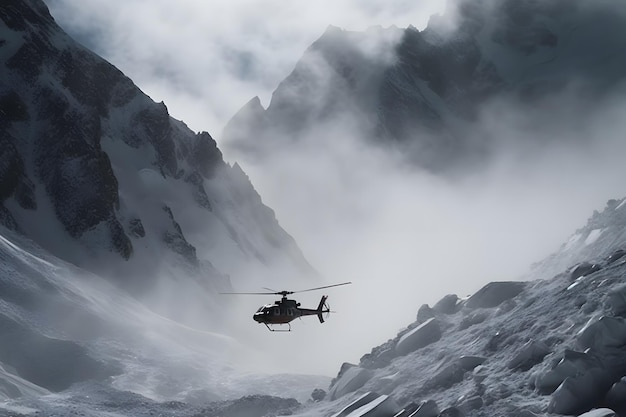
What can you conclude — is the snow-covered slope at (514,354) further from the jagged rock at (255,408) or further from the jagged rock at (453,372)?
the jagged rock at (255,408)

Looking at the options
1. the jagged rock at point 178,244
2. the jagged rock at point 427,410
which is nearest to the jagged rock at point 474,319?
the jagged rock at point 427,410

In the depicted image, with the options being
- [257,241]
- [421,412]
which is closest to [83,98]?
[257,241]

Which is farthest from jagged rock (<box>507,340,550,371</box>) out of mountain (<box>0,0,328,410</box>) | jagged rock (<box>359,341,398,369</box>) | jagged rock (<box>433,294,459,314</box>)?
mountain (<box>0,0,328,410</box>)

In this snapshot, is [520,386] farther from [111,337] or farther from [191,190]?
[191,190]

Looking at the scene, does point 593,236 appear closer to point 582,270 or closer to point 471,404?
point 582,270

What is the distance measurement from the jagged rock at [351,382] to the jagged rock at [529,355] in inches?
464

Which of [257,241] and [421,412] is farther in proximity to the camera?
[257,241]

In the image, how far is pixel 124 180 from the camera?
459 feet

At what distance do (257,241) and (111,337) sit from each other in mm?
109055

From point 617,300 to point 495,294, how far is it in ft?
49.0

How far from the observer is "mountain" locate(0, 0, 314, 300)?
11438 centimetres

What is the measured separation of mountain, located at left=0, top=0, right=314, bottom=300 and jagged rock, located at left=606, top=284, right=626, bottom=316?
8767 centimetres

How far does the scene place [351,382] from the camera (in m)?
44.9

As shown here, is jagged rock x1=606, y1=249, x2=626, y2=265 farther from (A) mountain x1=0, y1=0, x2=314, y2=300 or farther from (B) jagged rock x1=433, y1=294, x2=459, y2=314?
(A) mountain x1=0, y1=0, x2=314, y2=300
